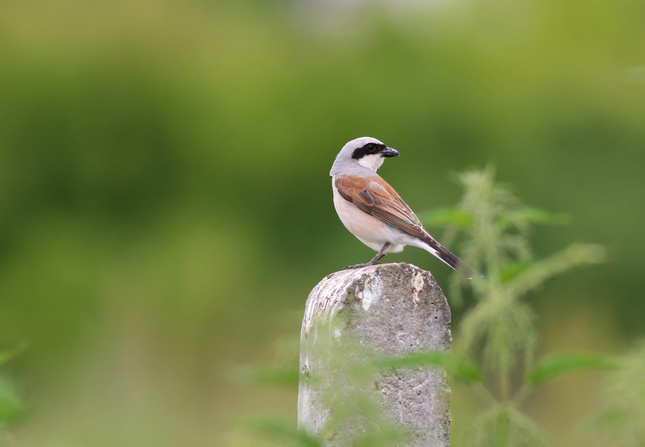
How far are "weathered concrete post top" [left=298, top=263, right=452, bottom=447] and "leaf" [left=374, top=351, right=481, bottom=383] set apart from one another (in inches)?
14.7

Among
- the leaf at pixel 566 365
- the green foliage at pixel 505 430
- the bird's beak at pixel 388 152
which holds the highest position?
the bird's beak at pixel 388 152

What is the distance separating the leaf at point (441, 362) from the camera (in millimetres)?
1367

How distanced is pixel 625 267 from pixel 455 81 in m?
4.07

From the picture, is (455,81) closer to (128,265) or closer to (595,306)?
(595,306)

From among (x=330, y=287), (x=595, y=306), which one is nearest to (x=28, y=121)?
(x=595, y=306)

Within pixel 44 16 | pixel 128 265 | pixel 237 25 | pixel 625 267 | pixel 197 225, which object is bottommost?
pixel 128 265

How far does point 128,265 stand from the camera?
13.0 meters

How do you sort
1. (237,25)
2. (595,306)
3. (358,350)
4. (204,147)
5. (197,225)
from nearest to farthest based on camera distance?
(358,350)
(595,306)
(197,225)
(204,147)
(237,25)

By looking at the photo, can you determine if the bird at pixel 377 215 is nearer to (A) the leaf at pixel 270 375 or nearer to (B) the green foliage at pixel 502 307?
(B) the green foliage at pixel 502 307

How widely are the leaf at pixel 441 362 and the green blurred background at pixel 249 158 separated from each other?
337 inches

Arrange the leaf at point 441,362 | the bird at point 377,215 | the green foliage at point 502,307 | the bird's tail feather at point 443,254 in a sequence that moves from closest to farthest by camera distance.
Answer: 1. the leaf at point 441,362
2. the green foliage at point 502,307
3. the bird's tail feather at point 443,254
4. the bird at point 377,215

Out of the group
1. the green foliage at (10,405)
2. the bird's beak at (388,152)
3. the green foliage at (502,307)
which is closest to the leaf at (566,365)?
the green foliage at (502,307)

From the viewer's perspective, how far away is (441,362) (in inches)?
58.1

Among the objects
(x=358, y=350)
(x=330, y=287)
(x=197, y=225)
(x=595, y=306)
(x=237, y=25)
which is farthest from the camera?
(x=237, y=25)
